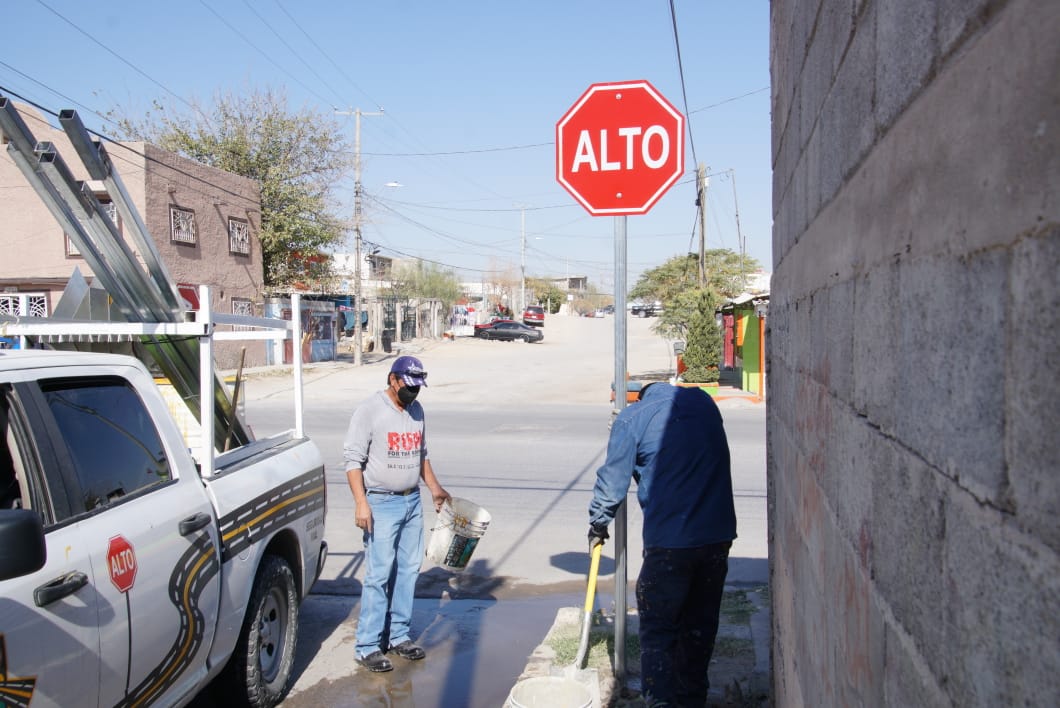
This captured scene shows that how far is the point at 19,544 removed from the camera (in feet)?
7.86

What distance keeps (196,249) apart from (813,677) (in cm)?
2803

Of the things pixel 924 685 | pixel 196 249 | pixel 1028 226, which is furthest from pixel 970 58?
pixel 196 249

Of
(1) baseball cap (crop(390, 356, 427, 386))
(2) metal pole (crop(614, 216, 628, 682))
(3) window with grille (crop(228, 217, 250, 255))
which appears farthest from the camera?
(3) window with grille (crop(228, 217, 250, 255))

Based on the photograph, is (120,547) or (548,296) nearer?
(120,547)

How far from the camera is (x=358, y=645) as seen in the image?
5.34m

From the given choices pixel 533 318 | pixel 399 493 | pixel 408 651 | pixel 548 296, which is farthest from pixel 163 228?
pixel 548 296

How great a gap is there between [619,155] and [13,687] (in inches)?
141

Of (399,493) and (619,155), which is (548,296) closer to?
(399,493)

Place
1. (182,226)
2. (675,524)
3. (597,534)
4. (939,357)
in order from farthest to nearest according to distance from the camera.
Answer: (182,226) < (597,534) < (675,524) < (939,357)

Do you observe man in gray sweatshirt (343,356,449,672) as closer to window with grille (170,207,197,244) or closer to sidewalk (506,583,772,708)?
sidewalk (506,583,772,708)

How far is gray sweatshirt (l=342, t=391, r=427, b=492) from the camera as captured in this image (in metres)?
5.38

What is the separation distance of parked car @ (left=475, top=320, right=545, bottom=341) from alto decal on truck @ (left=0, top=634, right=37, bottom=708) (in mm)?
49231

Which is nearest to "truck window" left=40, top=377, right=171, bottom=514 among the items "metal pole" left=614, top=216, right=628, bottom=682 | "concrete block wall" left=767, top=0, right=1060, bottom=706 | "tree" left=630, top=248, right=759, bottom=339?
"metal pole" left=614, top=216, right=628, bottom=682

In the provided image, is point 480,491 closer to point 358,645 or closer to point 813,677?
point 358,645
